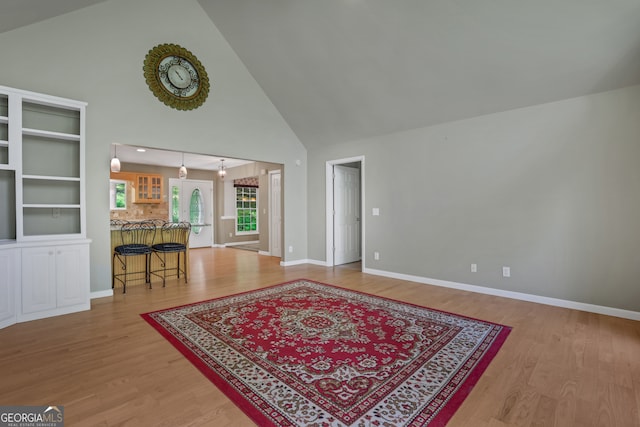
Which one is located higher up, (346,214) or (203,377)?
(346,214)

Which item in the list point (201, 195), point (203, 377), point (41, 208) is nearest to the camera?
point (203, 377)

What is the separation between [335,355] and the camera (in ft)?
8.12

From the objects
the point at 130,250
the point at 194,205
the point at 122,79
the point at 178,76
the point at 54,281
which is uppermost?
the point at 178,76

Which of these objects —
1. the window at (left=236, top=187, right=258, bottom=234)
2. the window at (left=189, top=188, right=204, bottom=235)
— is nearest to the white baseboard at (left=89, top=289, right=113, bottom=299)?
the window at (left=189, top=188, right=204, bottom=235)

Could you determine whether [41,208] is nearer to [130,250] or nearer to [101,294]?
[130,250]

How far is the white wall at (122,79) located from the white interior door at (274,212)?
2.14 meters

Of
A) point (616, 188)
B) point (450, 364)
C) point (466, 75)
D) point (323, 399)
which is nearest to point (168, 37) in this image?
point (466, 75)

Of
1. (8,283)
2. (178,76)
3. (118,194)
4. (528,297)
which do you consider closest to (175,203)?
(118,194)

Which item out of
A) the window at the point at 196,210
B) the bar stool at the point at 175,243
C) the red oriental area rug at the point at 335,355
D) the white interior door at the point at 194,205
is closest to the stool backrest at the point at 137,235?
the bar stool at the point at 175,243

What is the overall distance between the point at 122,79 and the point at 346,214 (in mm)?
4511

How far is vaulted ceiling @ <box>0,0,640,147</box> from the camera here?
9.86ft

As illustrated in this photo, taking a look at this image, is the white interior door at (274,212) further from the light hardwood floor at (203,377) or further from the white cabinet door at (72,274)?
the white cabinet door at (72,274)

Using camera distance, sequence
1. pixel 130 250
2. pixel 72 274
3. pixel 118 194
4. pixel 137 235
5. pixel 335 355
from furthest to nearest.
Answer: pixel 118 194, pixel 137 235, pixel 130 250, pixel 72 274, pixel 335 355

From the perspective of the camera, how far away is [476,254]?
4324mm
